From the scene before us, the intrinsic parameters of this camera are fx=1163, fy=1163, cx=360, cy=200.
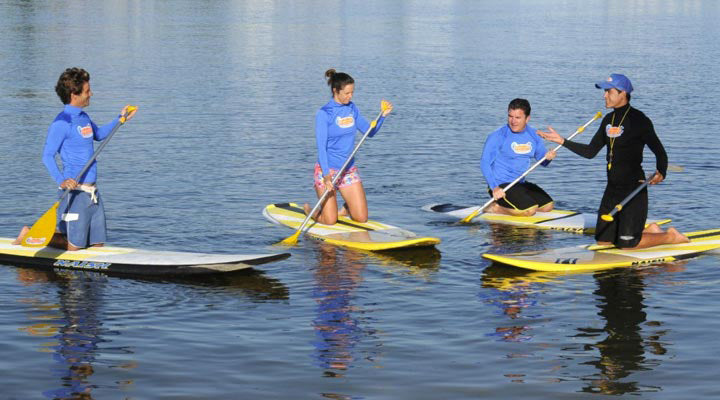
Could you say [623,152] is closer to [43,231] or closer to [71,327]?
[71,327]

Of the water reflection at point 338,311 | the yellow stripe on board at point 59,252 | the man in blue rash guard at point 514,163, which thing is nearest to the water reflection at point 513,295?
the water reflection at point 338,311

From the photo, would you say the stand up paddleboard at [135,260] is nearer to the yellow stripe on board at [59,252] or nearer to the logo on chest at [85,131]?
the yellow stripe on board at [59,252]

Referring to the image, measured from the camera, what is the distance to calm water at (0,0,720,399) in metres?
10.5

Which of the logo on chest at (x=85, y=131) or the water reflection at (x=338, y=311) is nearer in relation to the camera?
the water reflection at (x=338, y=311)

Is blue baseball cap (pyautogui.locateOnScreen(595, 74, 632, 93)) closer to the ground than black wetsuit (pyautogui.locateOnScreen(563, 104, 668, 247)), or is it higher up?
higher up

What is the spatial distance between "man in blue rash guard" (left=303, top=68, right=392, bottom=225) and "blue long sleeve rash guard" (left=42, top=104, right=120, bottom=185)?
3.25 m

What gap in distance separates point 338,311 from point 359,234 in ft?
10.7

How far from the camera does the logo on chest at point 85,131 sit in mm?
12945

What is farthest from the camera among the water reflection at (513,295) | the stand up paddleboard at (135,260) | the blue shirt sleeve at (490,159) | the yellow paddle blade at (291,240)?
the blue shirt sleeve at (490,159)

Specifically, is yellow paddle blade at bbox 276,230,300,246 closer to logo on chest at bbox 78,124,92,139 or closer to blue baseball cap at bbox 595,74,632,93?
logo on chest at bbox 78,124,92,139

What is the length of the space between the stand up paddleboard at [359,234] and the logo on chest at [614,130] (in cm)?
291

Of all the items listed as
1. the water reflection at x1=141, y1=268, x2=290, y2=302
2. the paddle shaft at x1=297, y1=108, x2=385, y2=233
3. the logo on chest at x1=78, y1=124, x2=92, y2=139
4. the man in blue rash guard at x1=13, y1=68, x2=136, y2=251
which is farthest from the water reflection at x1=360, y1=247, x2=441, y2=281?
the logo on chest at x1=78, y1=124, x2=92, y2=139

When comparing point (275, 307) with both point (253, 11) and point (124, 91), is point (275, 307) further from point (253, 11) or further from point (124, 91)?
point (253, 11)

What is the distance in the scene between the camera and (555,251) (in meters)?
14.4
